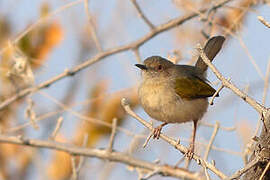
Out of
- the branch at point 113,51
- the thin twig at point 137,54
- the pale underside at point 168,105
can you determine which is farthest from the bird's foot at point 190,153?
the branch at point 113,51

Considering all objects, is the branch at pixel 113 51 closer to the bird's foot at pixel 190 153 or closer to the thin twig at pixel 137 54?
the thin twig at pixel 137 54

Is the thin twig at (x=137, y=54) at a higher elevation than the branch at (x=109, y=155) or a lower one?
higher

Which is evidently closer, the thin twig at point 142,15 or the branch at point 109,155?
the branch at point 109,155

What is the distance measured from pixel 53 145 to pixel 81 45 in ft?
8.96

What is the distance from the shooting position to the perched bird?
14.6 feet

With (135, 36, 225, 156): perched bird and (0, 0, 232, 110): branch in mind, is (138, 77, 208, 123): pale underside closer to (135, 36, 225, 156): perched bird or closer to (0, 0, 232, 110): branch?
(135, 36, 225, 156): perched bird

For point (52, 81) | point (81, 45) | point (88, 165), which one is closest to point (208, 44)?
point (52, 81)

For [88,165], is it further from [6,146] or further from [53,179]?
[6,146]

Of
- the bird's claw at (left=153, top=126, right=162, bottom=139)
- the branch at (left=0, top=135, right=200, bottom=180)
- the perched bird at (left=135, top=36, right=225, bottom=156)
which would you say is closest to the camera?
the branch at (left=0, top=135, right=200, bottom=180)

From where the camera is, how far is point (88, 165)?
237 inches

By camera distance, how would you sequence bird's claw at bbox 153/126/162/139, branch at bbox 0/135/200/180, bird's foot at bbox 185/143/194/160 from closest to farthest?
bird's foot at bbox 185/143/194/160 → branch at bbox 0/135/200/180 → bird's claw at bbox 153/126/162/139

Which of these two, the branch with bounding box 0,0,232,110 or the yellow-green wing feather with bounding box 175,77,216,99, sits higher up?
the branch with bounding box 0,0,232,110

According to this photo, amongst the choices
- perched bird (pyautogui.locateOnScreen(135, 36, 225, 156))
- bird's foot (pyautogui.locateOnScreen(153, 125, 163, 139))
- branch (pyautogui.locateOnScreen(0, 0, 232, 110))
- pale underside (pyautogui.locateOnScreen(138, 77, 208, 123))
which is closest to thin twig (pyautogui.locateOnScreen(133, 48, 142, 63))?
branch (pyautogui.locateOnScreen(0, 0, 232, 110))

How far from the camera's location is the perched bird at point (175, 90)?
14.6 feet
